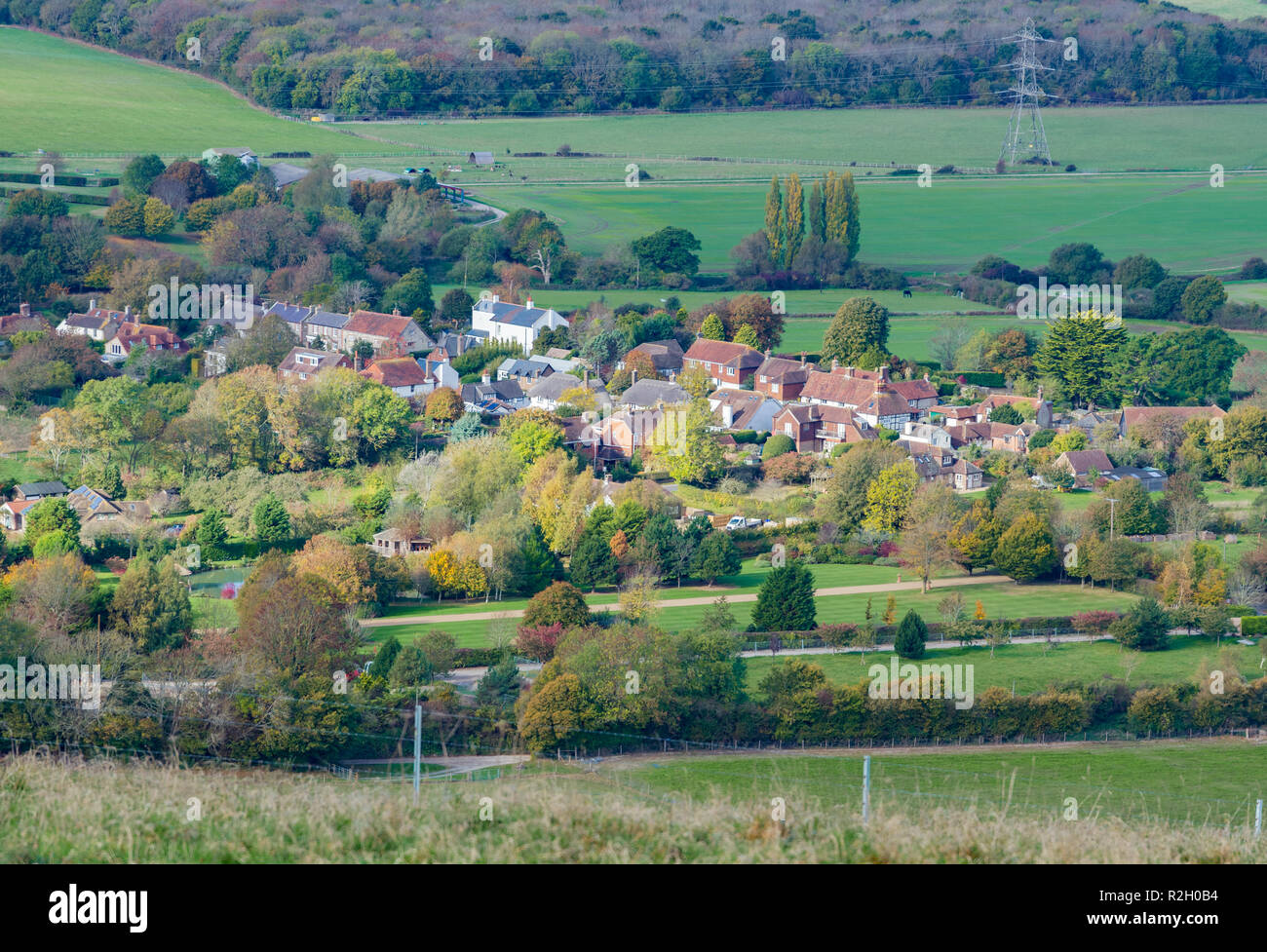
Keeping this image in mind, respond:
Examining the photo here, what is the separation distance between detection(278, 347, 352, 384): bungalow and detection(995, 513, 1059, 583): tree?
23.2 metres

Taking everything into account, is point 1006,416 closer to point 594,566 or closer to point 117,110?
point 594,566

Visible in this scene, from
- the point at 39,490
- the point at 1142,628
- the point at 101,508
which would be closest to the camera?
the point at 1142,628

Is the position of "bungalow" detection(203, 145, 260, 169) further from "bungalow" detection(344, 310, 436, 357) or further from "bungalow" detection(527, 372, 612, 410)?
"bungalow" detection(527, 372, 612, 410)

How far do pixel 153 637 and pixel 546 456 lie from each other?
43.2 feet

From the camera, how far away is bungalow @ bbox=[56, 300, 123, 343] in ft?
171

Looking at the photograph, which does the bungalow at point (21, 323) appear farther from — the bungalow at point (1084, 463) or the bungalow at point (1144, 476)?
the bungalow at point (1144, 476)

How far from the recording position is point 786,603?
29.6 meters

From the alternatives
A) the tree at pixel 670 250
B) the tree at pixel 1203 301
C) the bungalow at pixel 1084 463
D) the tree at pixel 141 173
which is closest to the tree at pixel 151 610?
the bungalow at pixel 1084 463

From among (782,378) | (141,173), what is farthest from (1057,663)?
(141,173)
